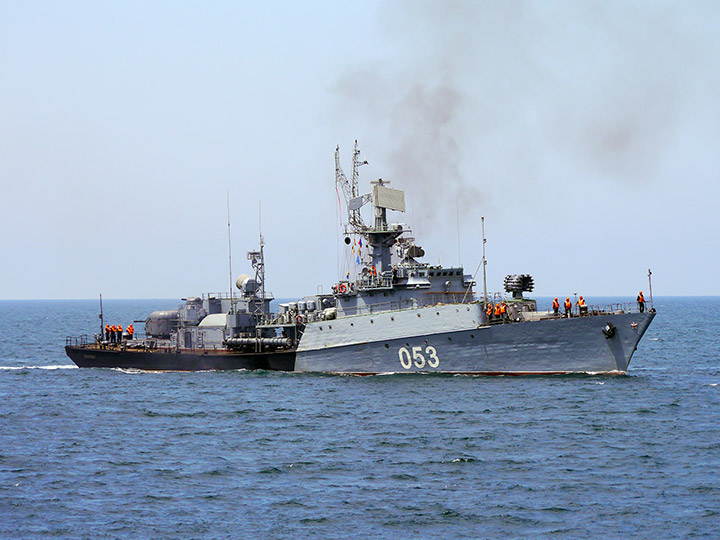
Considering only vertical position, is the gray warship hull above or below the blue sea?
above

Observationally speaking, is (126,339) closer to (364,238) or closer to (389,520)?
(364,238)

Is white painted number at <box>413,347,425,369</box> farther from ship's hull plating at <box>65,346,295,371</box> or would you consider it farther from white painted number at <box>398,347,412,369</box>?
ship's hull plating at <box>65,346,295,371</box>

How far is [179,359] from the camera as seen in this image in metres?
53.0

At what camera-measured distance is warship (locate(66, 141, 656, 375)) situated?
42750mm

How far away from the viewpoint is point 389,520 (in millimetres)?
23078

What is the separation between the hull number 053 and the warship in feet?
0.19

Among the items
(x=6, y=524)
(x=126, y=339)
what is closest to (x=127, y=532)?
(x=6, y=524)

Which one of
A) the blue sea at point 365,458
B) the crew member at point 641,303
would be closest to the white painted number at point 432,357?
the blue sea at point 365,458

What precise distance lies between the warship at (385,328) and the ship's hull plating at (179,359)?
0.24ft

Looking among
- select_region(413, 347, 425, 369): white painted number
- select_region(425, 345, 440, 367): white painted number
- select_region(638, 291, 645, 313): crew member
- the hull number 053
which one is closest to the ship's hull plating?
the hull number 053

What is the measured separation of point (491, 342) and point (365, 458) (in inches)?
589

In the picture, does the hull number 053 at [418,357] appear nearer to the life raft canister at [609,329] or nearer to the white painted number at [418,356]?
the white painted number at [418,356]

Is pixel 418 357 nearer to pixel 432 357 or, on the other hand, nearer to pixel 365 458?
pixel 432 357

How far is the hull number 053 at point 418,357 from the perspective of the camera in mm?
44156
